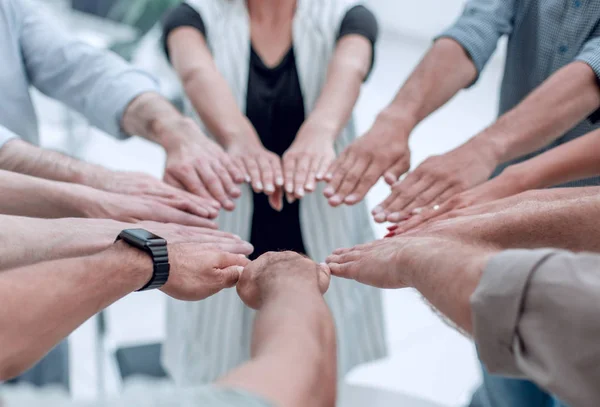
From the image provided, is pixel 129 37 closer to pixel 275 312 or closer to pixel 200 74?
pixel 200 74

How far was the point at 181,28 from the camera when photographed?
124 centimetres

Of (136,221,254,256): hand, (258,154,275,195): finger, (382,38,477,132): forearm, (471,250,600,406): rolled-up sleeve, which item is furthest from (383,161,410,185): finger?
(471,250,600,406): rolled-up sleeve

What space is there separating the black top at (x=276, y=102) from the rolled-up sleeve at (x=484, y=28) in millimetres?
184

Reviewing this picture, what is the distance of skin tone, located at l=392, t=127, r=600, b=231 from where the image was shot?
3.19 feet

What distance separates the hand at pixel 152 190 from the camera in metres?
1.02

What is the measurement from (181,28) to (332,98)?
336 mm

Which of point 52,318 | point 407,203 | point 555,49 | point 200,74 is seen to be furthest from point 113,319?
point 555,49

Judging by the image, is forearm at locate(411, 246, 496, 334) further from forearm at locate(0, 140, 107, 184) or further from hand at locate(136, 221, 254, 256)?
forearm at locate(0, 140, 107, 184)

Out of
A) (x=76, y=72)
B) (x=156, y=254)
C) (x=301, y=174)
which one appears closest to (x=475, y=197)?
(x=301, y=174)

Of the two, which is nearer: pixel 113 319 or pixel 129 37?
pixel 113 319

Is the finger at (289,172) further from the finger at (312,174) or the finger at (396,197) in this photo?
the finger at (396,197)

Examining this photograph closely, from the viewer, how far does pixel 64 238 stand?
0.85 metres

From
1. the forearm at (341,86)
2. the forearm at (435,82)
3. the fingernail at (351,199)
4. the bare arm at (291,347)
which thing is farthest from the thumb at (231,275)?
the forearm at (435,82)

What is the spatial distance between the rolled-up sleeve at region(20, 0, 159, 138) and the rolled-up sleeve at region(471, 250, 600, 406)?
858 millimetres
